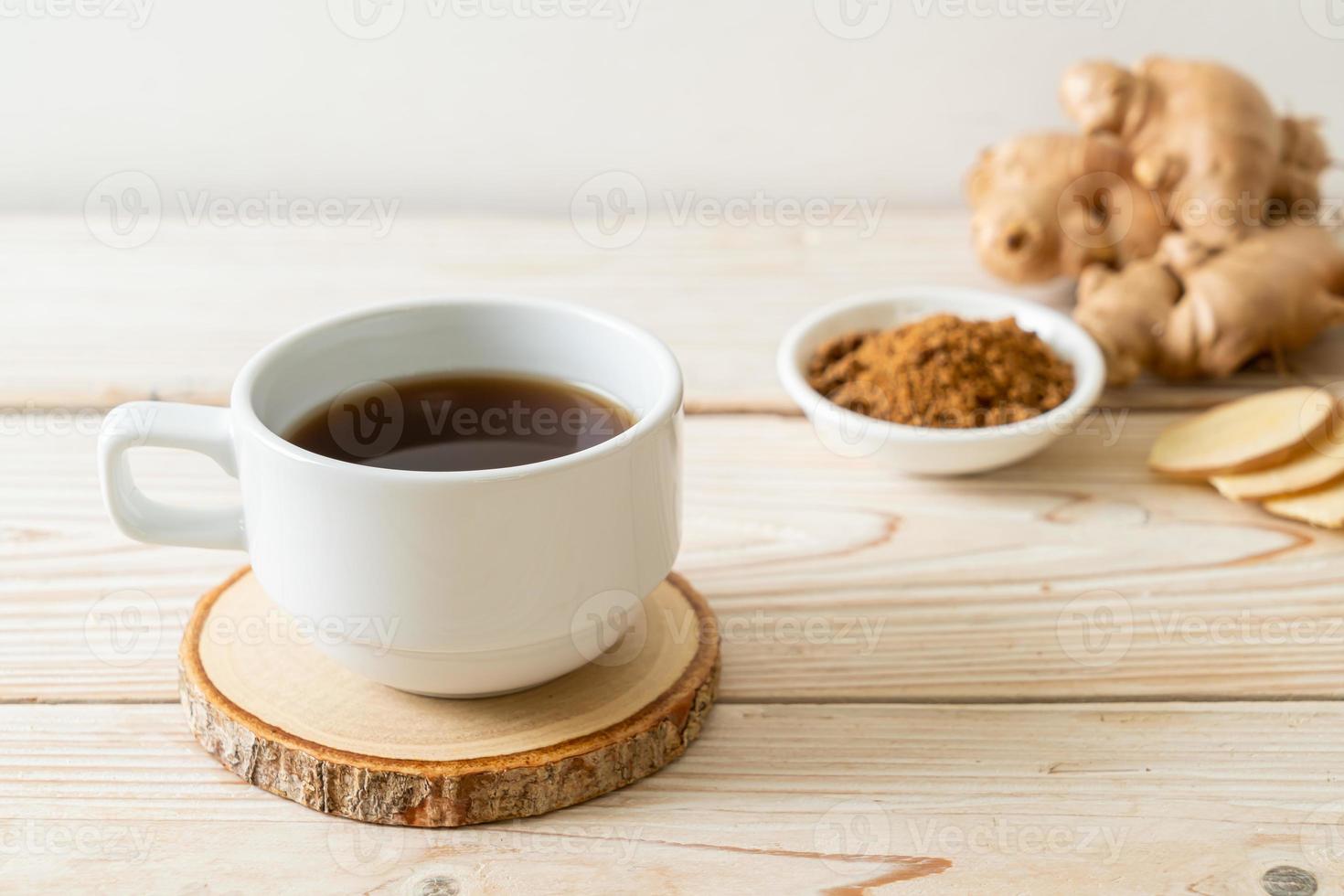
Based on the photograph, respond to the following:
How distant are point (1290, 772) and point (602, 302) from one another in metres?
0.65

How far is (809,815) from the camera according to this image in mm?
538

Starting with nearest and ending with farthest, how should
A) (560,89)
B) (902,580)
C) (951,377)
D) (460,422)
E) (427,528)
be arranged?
(427,528) < (460,422) < (902,580) < (951,377) < (560,89)

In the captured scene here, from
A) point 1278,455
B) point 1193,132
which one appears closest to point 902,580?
point 1278,455

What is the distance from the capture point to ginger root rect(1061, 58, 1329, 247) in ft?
3.21

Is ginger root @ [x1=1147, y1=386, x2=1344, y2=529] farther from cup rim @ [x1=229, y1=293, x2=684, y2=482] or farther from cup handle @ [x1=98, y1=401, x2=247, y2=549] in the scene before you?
cup handle @ [x1=98, y1=401, x2=247, y2=549]

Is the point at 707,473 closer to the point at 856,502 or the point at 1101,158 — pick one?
the point at 856,502

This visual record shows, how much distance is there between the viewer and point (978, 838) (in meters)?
0.52

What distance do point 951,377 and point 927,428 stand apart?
0.05 meters

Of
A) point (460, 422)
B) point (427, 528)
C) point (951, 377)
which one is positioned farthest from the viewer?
point (951, 377)

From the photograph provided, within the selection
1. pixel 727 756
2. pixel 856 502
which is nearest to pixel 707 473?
pixel 856 502

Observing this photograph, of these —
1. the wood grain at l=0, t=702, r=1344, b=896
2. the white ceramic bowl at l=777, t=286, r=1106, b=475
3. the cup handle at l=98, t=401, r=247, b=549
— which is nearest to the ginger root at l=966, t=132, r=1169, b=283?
the white ceramic bowl at l=777, t=286, r=1106, b=475

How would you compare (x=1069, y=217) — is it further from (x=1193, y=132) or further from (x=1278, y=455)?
(x=1278, y=455)

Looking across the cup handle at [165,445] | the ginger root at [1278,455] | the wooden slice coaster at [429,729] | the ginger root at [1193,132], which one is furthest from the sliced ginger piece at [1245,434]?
the cup handle at [165,445]

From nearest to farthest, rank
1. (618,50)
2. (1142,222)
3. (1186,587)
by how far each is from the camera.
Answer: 1. (1186,587)
2. (1142,222)
3. (618,50)
